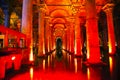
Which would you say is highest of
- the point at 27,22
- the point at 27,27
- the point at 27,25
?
the point at 27,22

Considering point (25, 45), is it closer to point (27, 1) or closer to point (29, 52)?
point (29, 52)

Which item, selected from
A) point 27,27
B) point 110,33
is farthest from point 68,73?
point 110,33

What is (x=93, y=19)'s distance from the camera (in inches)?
539

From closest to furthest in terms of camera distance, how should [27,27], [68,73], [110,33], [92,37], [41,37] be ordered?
[68,73]
[92,37]
[27,27]
[41,37]
[110,33]

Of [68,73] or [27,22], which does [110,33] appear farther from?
[68,73]

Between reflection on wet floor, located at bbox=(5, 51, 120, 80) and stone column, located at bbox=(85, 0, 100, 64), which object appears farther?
stone column, located at bbox=(85, 0, 100, 64)

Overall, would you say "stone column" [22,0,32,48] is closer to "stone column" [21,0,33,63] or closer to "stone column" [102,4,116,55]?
"stone column" [21,0,33,63]

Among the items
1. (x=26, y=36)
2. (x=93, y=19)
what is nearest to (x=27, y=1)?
(x=26, y=36)

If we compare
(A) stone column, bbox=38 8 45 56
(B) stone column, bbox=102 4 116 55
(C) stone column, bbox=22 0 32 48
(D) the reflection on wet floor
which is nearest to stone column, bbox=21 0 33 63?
(C) stone column, bbox=22 0 32 48

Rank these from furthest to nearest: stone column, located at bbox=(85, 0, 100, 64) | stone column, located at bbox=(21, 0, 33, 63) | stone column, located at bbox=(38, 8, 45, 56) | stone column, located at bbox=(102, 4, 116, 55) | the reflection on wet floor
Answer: stone column, located at bbox=(102, 4, 116, 55)
stone column, located at bbox=(38, 8, 45, 56)
stone column, located at bbox=(21, 0, 33, 63)
stone column, located at bbox=(85, 0, 100, 64)
the reflection on wet floor

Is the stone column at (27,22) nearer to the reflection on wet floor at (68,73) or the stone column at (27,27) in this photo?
the stone column at (27,27)

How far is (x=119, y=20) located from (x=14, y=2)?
21.3 meters

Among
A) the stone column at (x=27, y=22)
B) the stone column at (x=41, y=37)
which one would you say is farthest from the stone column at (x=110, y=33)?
the stone column at (x=27, y=22)

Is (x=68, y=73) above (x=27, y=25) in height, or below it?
below
